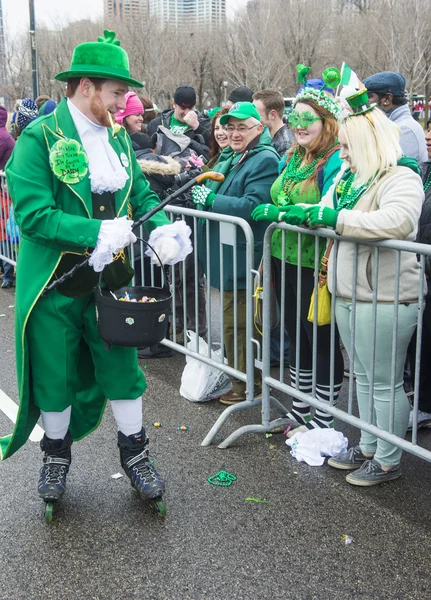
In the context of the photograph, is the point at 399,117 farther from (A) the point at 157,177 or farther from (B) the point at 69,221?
(B) the point at 69,221

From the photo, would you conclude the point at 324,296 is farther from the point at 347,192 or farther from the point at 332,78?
the point at 332,78

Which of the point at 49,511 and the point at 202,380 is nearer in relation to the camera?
the point at 49,511

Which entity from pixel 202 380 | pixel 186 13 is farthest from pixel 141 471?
pixel 186 13

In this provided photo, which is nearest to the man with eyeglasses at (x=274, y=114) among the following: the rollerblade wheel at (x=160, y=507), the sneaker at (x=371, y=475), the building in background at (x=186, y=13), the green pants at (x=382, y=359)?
the green pants at (x=382, y=359)

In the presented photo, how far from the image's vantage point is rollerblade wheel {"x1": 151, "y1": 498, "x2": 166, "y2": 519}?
348cm

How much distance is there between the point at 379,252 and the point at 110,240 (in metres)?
1.29

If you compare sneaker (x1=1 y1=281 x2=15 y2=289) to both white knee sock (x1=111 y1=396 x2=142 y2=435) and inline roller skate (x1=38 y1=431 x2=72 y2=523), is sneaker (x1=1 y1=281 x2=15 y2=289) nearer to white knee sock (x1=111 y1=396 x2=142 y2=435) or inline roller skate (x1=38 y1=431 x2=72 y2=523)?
inline roller skate (x1=38 y1=431 x2=72 y2=523)

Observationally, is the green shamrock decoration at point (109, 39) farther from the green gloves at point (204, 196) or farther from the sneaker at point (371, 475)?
the sneaker at point (371, 475)

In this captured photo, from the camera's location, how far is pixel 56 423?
3.55 metres

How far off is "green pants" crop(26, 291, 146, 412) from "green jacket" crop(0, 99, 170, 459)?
2.2 inches

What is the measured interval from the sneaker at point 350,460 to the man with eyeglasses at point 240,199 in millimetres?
1003

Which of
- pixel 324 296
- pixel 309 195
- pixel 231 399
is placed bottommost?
pixel 231 399

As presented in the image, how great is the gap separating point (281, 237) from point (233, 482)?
4.66 ft

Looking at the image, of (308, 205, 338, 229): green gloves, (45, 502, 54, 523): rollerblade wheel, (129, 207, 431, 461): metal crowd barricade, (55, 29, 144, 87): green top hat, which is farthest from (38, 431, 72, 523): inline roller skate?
(55, 29, 144, 87): green top hat
